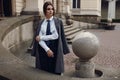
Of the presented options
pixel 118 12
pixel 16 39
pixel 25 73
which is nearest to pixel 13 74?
pixel 25 73

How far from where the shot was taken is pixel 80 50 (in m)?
6.22

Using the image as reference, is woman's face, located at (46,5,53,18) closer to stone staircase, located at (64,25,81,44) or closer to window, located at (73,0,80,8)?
stone staircase, located at (64,25,81,44)

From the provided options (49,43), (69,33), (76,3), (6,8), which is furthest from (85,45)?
(76,3)

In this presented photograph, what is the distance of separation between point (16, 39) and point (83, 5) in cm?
2503

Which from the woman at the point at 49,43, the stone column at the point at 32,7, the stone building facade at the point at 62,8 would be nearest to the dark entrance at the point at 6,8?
the stone building facade at the point at 62,8

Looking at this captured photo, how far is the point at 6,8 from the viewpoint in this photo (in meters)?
17.0

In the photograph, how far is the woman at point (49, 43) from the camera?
4.99 metres

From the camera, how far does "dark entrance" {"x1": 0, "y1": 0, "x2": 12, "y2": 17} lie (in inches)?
659

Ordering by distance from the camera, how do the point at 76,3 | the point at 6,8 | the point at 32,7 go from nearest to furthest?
the point at 32,7
the point at 6,8
the point at 76,3

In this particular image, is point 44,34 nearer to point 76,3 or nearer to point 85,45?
point 85,45

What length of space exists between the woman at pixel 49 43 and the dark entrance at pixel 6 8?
11.9m

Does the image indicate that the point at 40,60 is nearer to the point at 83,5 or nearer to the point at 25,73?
the point at 25,73

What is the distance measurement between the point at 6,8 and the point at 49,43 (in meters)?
12.3

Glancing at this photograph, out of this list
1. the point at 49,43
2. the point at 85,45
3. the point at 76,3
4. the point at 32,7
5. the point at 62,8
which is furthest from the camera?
the point at 76,3
